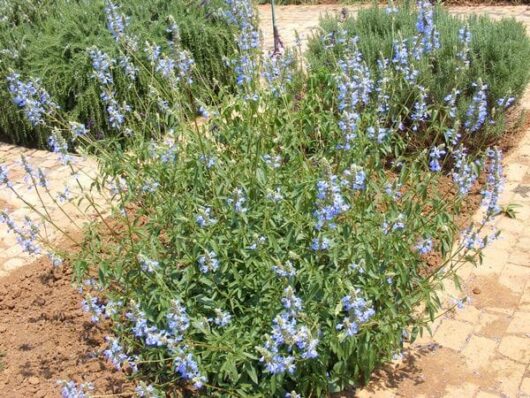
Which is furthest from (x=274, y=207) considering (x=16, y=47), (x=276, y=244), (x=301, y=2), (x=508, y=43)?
(x=301, y=2)

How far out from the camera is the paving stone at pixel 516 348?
3.71 metres

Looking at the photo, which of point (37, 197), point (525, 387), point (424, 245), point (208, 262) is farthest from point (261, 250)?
point (37, 197)

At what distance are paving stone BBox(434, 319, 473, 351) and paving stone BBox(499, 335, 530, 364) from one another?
20 cm

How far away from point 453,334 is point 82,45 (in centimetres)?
453

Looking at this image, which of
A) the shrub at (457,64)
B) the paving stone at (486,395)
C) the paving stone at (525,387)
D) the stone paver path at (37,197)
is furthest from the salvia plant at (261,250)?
the shrub at (457,64)

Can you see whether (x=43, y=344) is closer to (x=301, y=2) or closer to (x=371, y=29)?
(x=371, y=29)

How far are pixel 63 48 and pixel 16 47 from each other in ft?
1.93

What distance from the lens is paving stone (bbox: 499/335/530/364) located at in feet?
12.2

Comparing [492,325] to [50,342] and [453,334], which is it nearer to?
[453,334]

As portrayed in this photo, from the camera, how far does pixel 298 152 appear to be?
391 centimetres

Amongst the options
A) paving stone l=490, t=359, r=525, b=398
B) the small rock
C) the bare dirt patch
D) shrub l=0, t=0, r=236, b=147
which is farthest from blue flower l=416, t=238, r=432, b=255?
shrub l=0, t=0, r=236, b=147

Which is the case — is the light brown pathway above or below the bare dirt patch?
below

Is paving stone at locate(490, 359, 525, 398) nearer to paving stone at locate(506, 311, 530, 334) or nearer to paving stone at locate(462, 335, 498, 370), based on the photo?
paving stone at locate(462, 335, 498, 370)

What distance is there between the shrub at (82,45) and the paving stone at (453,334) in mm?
3124
